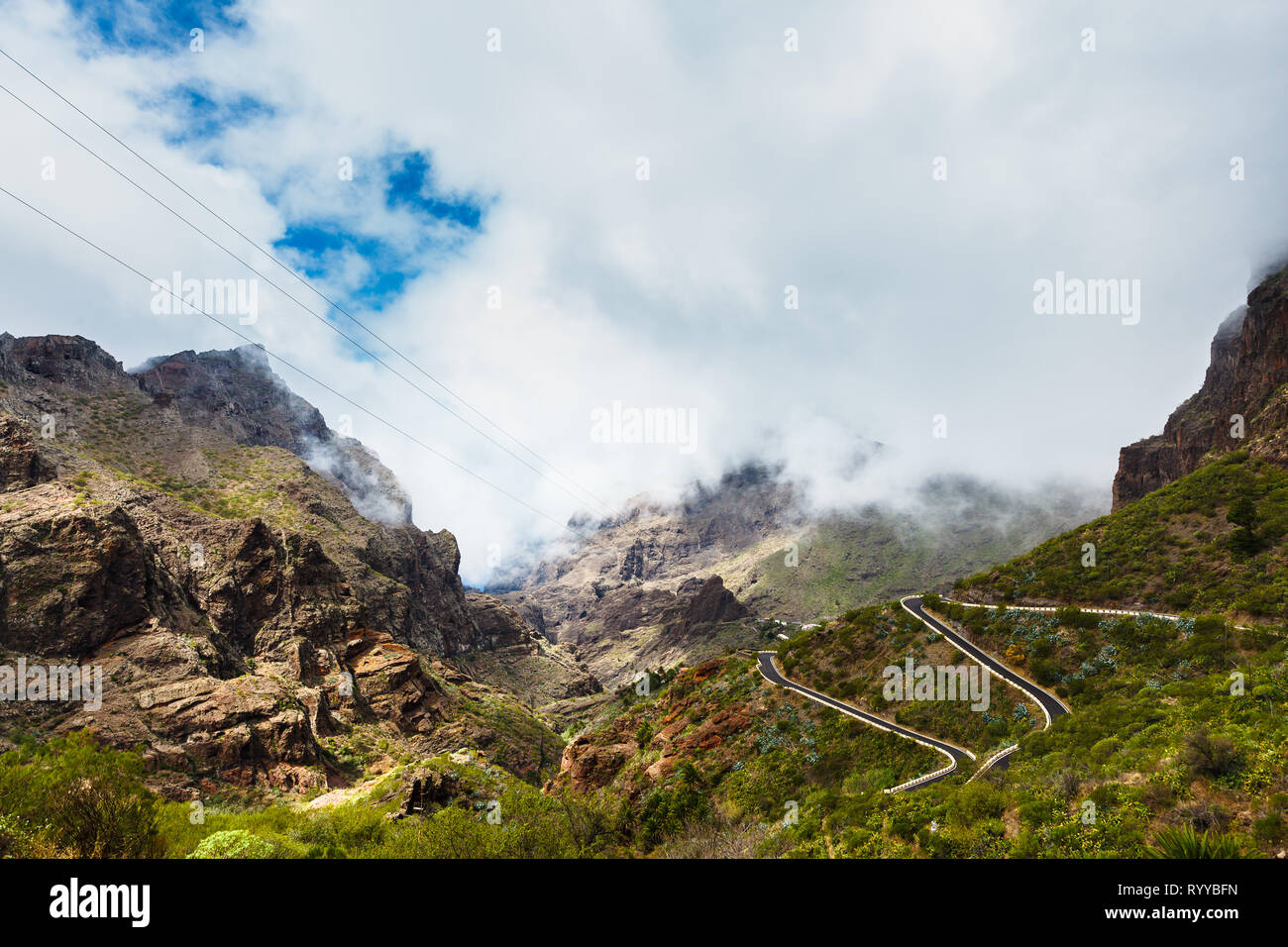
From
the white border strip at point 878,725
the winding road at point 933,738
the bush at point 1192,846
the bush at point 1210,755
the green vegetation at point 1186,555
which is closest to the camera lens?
the bush at point 1192,846

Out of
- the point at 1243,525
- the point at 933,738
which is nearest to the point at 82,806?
the point at 933,738

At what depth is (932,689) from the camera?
143ft

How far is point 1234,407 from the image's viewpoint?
262 ft

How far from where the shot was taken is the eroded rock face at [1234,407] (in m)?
59.1

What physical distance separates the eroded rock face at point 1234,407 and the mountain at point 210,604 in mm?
94923

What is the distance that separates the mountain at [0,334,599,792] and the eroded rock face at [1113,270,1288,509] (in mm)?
94923

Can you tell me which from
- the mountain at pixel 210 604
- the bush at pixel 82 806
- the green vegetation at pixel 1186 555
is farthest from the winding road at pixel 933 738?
the mountain at pixel 210 604

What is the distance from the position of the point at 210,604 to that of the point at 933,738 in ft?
286

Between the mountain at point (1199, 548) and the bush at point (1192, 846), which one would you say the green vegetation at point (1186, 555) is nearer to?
the mountain at point (1199, 548)

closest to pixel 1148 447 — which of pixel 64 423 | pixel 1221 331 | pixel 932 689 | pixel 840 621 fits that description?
pixel 1221 331

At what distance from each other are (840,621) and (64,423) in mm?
136551

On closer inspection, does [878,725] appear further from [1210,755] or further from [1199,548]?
[1199,548]

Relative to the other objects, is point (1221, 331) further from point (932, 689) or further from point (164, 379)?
point (164, 379)
